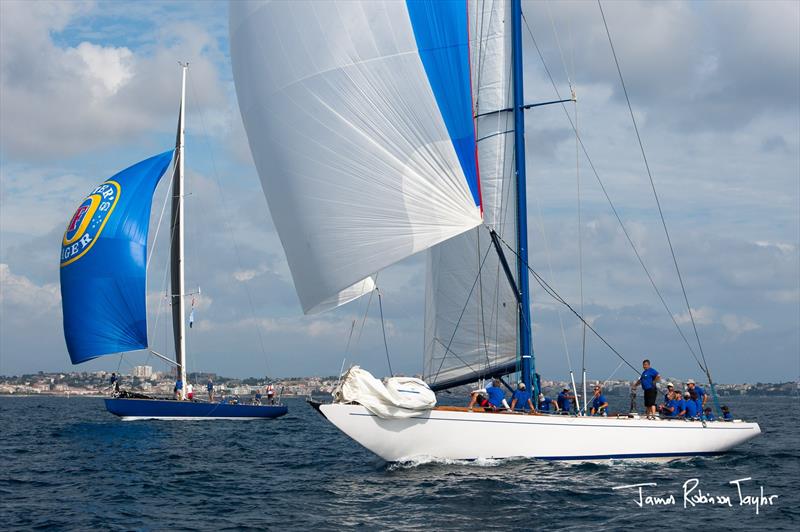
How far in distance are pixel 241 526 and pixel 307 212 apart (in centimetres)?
675

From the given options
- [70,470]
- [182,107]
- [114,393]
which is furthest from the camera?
[182,107]

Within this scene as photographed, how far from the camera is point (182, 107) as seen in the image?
40219 mm

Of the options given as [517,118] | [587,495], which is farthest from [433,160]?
[587,495]

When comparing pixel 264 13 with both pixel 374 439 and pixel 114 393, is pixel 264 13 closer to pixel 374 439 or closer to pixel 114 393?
pixel 374 439

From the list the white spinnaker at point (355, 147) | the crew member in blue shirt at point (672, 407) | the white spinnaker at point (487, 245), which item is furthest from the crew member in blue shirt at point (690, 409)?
the white spinnaker at point (355, 147)

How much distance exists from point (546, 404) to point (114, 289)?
20.8 meters

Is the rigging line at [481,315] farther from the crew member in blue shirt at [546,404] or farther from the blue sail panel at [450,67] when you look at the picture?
the blue sail panel at [450,67]

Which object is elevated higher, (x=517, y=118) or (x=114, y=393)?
(x=517, y=118)

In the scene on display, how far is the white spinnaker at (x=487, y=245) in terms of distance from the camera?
21.6m

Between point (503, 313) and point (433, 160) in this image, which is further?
point (503, 313)

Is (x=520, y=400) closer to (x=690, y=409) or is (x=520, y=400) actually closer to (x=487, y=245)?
(x=690, y=409)

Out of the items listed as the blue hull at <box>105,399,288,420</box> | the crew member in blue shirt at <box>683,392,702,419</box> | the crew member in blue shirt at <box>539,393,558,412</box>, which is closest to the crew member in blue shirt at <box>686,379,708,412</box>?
the crew member in blue shirt at <box>683,392,702,419</box>

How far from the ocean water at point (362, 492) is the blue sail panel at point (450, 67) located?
5.66 metres

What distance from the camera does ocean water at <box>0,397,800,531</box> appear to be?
45.7ft
